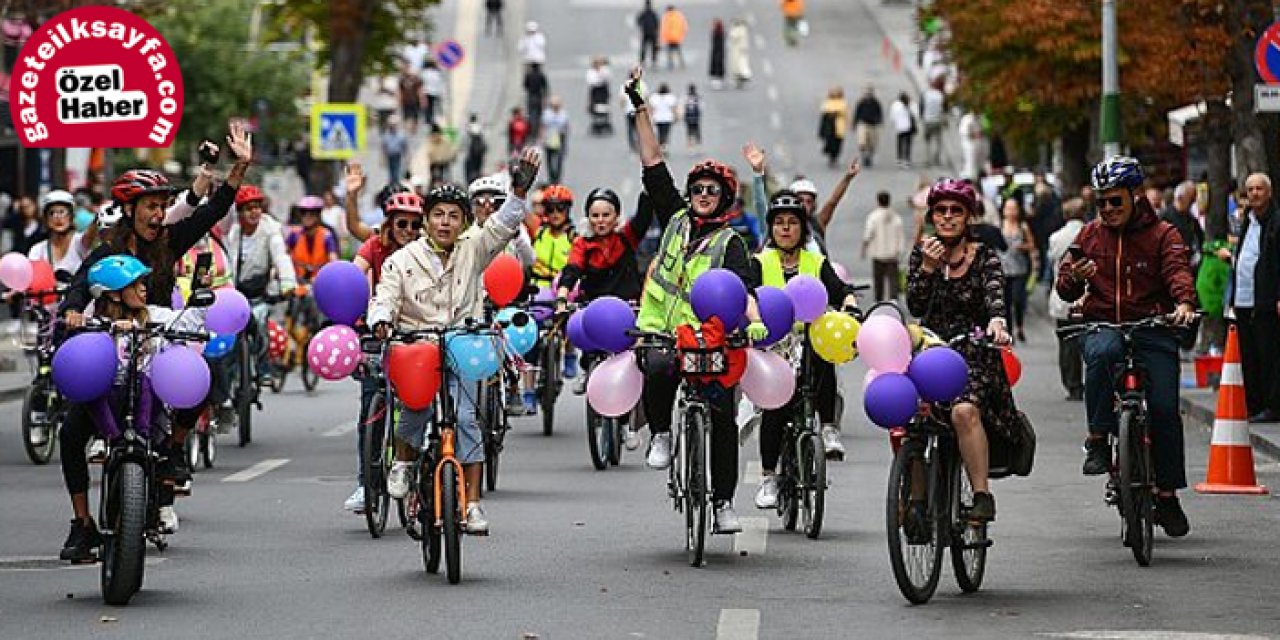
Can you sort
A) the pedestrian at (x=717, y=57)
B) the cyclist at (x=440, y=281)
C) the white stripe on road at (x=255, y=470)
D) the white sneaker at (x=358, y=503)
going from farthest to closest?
the pedestrian at (x=717, y=57) < the white stripe on road at (x=255, y=470) < the white sneaker at (x=358, y=503) < the cyclist at (x=440, y=281)

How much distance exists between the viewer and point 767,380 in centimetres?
1434

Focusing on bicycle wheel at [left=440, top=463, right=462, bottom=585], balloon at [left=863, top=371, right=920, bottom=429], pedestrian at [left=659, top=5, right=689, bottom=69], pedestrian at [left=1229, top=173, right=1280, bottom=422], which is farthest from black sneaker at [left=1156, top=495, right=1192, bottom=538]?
pedestrian at [left=659, top=5, right=689, bottom=69]

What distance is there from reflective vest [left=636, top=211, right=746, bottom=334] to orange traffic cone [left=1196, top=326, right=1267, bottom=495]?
4145mm

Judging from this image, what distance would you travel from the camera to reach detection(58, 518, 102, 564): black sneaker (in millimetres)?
13266

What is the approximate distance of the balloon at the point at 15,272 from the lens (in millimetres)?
21625

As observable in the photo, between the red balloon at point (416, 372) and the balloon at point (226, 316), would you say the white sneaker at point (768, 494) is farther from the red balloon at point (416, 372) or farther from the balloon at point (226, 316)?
the balloon at point (226, 316)

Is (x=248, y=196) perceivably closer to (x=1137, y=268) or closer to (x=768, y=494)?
(x=768, y=494)

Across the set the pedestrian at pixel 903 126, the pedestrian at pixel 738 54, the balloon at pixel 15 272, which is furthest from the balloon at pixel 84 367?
the pedestrian at pixel 738 54

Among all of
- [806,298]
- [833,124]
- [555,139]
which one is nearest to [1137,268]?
[806,298]

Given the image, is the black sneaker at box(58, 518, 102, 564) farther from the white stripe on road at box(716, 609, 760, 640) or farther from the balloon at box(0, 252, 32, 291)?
the balloon at box(0, 252, 32, 291)

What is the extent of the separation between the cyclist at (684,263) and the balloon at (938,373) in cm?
171

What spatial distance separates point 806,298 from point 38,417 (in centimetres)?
734

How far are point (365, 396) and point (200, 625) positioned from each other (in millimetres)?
3993

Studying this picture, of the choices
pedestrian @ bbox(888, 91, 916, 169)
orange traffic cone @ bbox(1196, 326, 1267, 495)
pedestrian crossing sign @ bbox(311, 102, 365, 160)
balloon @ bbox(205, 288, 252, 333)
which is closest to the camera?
balloon @ bbox(205, 288, 252, 333)
